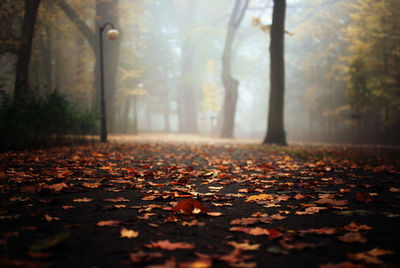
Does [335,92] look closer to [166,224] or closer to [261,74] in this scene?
[261,74]

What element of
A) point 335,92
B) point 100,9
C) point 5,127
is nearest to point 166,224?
point 5,127

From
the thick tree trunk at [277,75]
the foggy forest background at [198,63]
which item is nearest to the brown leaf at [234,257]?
the foggy forest background at [198,63]

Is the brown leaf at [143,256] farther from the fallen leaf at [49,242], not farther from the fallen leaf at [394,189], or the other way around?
the fallen leaf at [394,189]

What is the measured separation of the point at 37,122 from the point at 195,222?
304 inches

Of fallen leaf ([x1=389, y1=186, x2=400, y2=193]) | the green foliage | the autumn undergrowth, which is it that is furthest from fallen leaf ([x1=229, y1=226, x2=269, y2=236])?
the green foliage

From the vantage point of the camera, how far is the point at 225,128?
21.0 meters

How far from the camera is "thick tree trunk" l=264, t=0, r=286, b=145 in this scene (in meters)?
12.6

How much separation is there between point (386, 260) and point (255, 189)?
2076mm

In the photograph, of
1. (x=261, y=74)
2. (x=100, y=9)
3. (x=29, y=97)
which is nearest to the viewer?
(x=29, y=97)

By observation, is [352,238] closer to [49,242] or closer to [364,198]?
[364,198]

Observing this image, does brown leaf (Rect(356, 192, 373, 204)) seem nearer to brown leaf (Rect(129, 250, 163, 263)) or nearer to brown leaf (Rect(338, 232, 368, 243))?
brown leaf (Rect(338, 232, 368, 243))

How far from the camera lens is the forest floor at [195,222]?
1.78 meters

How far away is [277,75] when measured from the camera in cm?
1267

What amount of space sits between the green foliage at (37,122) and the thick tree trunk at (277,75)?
8.32 metres
